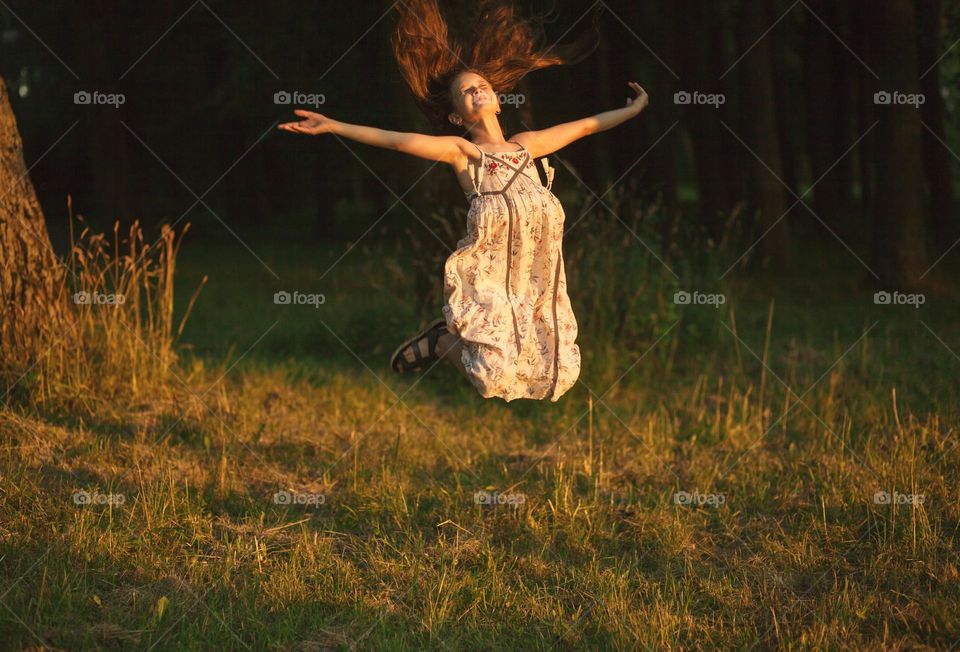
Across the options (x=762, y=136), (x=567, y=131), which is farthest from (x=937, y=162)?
(x=567, y=131)

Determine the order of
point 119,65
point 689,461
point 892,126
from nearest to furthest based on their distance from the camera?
point 689,461 < point 892,126 < point 119,65

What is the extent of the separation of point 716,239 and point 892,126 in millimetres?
3130

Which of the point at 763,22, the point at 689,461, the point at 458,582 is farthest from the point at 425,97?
the point at 763,22

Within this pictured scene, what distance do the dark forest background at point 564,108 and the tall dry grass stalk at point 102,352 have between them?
2326 mm

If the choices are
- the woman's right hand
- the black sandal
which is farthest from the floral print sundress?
the woman's right hand

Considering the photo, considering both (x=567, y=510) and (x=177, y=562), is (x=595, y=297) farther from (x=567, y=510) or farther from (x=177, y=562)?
(x=177, y=562)

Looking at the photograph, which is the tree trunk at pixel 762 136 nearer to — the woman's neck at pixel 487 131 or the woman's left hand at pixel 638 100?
the woman's left hand at pixel 638 100

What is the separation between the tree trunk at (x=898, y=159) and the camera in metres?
11.7

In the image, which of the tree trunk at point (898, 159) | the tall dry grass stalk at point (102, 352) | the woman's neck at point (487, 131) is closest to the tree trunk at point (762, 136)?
the tree trunk at point (898, 159)

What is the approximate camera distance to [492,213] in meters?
4.77

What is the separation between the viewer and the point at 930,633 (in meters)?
4.62

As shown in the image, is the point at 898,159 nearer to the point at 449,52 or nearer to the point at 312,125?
the point at 449,52

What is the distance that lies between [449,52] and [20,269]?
3.59 metres

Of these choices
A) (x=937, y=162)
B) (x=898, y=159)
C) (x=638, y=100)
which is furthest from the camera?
(x=937, y=162)
